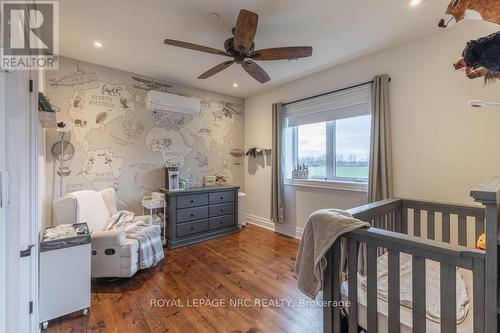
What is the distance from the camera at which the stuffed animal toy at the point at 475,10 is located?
2.98 ft

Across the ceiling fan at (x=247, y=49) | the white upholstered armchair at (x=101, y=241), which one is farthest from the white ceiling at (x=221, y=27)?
the white upholstered armchair at (x=101, y=241)

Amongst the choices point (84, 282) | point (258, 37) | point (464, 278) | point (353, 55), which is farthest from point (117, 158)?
point (464, 278)

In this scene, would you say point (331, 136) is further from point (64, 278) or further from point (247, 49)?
point (64, 278)

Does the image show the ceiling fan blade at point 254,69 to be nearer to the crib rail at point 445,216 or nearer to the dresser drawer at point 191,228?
the crib rail at point 445,216

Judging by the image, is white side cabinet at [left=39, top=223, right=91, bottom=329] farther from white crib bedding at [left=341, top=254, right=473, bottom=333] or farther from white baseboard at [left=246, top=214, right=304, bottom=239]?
white baseboard at [left=246, top=214, right=304, bottom=239]

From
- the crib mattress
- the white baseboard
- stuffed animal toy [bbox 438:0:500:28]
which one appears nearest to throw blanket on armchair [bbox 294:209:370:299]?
the crib mattress

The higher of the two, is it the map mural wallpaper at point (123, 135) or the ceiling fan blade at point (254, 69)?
the ceiling fan blade at point (254, 69)

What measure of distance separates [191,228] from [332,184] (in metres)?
2.14

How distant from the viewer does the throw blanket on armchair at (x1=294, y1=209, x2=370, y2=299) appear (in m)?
1.26

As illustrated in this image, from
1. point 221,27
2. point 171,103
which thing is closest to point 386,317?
point 221,27

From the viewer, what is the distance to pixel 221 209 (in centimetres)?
379

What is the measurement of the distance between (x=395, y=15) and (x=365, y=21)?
0.23m

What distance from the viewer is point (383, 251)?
192 centimetres

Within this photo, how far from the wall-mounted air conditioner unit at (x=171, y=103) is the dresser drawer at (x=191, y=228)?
1739 mm
